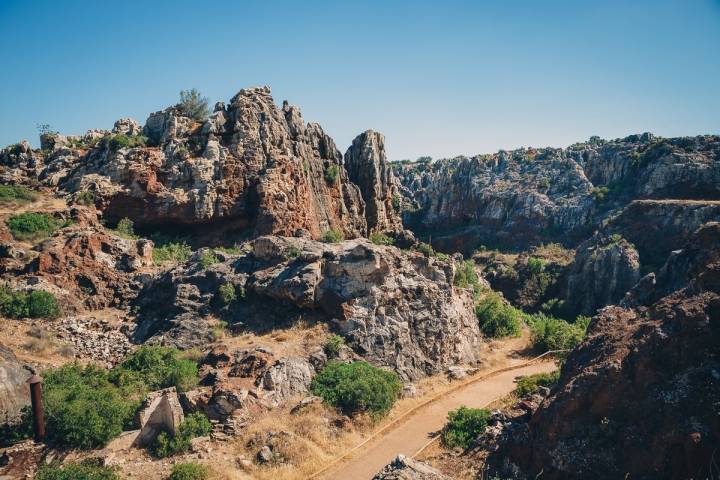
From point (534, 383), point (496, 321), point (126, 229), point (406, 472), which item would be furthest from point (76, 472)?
point (496, 321)

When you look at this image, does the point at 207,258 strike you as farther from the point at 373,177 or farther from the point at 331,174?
the point at 373,177

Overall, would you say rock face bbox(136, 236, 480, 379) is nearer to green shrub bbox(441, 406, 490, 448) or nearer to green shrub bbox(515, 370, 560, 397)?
green shrub bbox(515, 370, 560, 397)

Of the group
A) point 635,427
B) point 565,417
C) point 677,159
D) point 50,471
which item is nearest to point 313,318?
point 50,471

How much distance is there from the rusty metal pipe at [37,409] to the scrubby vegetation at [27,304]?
763 cm

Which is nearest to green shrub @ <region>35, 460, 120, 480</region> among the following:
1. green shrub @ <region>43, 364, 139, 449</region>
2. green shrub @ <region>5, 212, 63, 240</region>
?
green shrub @ <region>43, 364, 139, 449</region>

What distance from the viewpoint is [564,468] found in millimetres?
8617

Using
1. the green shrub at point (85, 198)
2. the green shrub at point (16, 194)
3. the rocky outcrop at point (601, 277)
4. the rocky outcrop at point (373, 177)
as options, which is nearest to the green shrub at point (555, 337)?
the rocky outcrop at point (601, 277)

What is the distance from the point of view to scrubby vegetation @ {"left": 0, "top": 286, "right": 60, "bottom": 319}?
17.9 metres

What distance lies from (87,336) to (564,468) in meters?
17.2

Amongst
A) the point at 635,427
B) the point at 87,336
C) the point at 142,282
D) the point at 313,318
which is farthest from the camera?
the point at 142,282

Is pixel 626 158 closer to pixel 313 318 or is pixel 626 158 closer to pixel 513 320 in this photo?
pixel 513 320

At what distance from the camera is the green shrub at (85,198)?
2611cm

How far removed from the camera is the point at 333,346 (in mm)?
18031

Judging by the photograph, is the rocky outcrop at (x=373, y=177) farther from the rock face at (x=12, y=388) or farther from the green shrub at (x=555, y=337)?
the rock face at (x=12, y=388)
